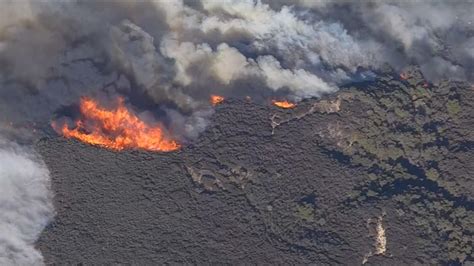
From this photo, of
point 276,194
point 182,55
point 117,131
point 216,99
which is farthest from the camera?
point 182,55

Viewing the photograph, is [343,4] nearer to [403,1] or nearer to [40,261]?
[403,1]

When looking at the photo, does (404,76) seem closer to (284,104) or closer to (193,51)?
(284,104)

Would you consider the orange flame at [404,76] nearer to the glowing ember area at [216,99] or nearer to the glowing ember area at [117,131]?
the glowing ember area at [216,99]

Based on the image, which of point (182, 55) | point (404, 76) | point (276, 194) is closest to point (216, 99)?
point (182, 55)

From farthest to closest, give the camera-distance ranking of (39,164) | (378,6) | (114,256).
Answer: (378,6) → (39,164) → (114,256)

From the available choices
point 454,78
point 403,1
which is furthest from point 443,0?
point 454,78

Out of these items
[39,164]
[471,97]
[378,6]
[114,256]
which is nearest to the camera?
[114,256]

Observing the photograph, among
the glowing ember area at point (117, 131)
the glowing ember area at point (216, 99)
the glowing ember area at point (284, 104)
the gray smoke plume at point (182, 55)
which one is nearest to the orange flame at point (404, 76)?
the gray smoke plume at point (182, 55)
